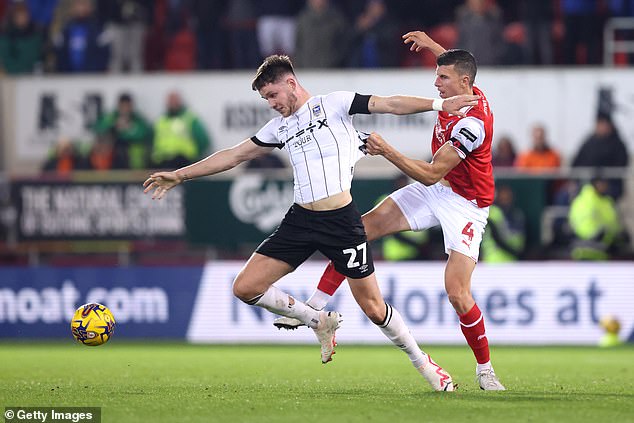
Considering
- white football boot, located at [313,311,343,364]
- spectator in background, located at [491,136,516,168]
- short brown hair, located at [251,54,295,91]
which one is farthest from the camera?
spectator in background, located at [491,136,516,168]

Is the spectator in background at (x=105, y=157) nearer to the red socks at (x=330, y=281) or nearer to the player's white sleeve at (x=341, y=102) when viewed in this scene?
the red socks at (x=330, y=281)

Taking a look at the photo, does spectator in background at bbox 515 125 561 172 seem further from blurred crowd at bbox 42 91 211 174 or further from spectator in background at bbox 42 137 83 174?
spectator in background at bbox 42 137 83 174

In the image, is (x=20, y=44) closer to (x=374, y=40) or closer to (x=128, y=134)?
(x=128, y=134)

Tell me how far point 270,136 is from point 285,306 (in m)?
1.42

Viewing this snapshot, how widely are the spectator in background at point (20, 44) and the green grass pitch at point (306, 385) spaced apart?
6.65m

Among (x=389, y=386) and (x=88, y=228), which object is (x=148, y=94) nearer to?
(x=88, y=228)

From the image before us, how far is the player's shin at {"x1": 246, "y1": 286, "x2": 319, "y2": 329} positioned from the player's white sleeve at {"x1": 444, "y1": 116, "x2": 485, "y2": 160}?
1830mm

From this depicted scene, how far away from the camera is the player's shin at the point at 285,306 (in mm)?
10281

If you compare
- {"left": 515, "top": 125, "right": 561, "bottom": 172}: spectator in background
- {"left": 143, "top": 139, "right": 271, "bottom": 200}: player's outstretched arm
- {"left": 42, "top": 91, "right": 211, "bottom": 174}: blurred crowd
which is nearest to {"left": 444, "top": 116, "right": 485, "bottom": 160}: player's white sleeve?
{"left": 143, "top": 139, "right": 271, "bottom": 200}: player's outstretched arm

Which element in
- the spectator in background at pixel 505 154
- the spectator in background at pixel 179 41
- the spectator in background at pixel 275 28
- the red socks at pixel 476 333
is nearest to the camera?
the red socks at pixel 476 333

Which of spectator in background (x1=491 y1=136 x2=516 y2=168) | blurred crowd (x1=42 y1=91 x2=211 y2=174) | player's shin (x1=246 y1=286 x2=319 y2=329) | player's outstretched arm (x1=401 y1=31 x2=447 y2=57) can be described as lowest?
player's shin (x1=246 y1=286 x2=319 y2=329)

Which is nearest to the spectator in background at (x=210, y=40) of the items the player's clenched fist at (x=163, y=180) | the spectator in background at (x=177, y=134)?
the spectator in background at (x=177, y=134)

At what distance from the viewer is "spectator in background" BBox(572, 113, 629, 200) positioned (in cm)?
1825

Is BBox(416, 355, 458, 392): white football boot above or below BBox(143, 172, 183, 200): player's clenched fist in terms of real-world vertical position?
below
